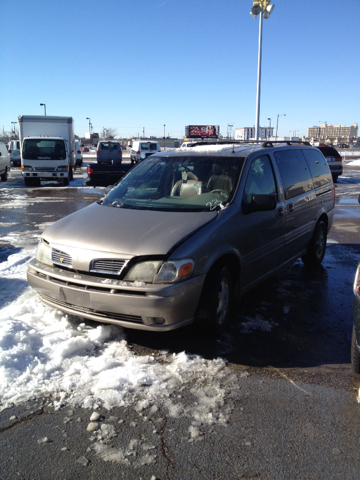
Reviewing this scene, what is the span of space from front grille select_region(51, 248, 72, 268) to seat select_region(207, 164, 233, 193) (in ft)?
5.52

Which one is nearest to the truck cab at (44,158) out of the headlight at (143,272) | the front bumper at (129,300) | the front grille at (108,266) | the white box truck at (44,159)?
the white box truck at (44,159)

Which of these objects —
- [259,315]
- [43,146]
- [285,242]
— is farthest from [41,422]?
[43,146]

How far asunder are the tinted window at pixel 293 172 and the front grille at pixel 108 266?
8.36 ft

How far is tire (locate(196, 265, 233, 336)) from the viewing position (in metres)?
3.83

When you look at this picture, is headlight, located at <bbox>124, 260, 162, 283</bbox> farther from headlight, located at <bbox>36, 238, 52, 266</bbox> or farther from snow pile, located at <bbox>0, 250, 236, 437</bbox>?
headlight, located at <bbox>36, 238, 52, 266</bbox>

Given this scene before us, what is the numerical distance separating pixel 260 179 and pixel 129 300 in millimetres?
2237

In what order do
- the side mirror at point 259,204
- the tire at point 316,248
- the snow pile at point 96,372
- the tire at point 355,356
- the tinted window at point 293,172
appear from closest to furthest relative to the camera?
the snow pile at point 96,372, the tire at point 355,356, the side mirror at point 259,204, the tinted window at point 293,172, the tire at point 316,248

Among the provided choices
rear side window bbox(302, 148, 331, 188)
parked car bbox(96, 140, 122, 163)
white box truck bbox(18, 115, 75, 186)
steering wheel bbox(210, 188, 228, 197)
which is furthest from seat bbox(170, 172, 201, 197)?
parked car bbox(96, 140, 122, 163)

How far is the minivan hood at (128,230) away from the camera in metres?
3.72

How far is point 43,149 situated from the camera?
19.2 metres

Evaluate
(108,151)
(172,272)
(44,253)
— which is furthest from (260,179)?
(108,151)

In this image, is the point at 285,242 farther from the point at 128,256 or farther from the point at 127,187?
the point at 128,256

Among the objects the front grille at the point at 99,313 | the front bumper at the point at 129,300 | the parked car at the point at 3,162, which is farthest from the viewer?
the parked car at the point at 3,162

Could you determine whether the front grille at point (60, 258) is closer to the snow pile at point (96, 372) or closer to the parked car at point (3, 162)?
the snow pile at point (96, 372)
